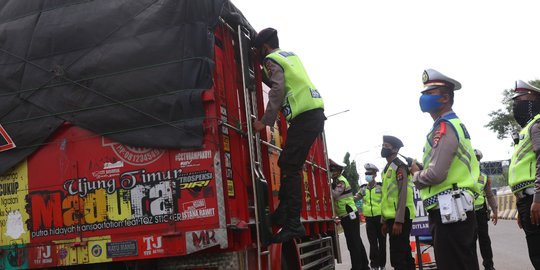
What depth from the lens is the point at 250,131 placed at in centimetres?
493

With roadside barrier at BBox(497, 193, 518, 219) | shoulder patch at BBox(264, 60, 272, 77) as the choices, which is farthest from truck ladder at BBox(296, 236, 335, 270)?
roadside barrier at BBox(497, 193, 518, 219)

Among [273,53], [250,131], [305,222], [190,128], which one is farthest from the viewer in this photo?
[305,222]

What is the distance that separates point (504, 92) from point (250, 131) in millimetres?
56971

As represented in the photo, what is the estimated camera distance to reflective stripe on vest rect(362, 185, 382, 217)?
33.7ft

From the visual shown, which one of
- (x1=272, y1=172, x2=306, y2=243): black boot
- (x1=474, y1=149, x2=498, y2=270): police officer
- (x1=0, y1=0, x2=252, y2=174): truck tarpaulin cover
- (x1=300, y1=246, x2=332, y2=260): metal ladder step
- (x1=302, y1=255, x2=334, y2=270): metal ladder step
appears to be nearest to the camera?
(x1=0, y1=0, x2=252, y2=174): truck tarpaulin cover

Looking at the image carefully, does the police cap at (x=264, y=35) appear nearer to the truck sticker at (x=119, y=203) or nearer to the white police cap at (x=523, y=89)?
the truck sticker at (x=119, y=203)

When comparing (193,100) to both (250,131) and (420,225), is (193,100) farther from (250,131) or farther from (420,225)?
(420,225)

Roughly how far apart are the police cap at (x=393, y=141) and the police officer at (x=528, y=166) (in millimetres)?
2188

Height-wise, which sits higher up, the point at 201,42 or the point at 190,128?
the point at 201,42

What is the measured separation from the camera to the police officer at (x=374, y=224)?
9.95m

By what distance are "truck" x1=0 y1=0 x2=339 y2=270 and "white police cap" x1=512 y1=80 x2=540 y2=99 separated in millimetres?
2615

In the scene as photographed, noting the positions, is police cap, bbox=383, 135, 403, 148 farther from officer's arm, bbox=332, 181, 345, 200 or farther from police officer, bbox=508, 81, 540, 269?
officer's arm, bbox=332, 181, 345, 200

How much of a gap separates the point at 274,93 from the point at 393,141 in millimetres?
3117

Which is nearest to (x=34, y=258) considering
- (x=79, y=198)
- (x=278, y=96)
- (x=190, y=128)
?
(x=79, y=198)
